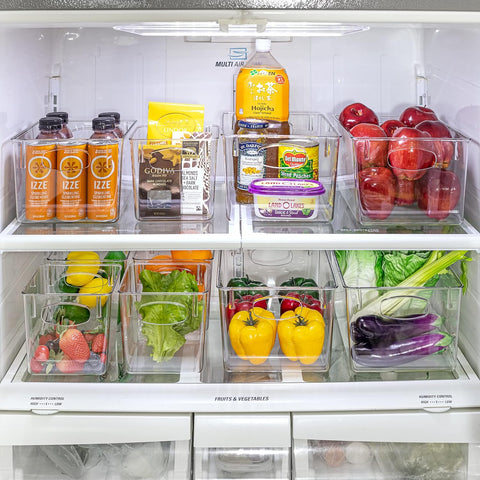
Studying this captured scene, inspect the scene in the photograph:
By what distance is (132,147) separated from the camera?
1453 mm

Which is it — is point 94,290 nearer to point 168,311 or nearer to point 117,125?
point 168,311

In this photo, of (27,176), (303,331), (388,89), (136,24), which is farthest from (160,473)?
(388,89)

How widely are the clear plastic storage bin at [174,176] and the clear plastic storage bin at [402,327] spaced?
15.2 inches

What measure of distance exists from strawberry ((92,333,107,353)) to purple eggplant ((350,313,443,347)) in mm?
564

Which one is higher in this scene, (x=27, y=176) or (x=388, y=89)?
(x=388, y=89)

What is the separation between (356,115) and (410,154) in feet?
0.75

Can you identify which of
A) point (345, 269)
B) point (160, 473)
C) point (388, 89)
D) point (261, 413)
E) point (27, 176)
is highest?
point (388, 89)

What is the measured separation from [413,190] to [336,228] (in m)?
0.18

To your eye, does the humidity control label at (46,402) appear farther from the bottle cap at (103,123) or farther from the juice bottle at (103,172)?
the bottle cap at (103,123)

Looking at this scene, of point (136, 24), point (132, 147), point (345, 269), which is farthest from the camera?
point (345, 269)

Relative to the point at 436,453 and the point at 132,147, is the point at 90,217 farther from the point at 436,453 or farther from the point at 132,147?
the point at 436,453

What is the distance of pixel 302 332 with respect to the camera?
1.51 meters

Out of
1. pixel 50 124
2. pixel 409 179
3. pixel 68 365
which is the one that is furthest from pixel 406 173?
pixel 68 365

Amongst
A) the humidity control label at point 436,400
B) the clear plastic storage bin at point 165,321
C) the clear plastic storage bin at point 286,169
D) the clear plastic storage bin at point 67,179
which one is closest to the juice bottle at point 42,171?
the clear plastic storage bin at point 67,179
